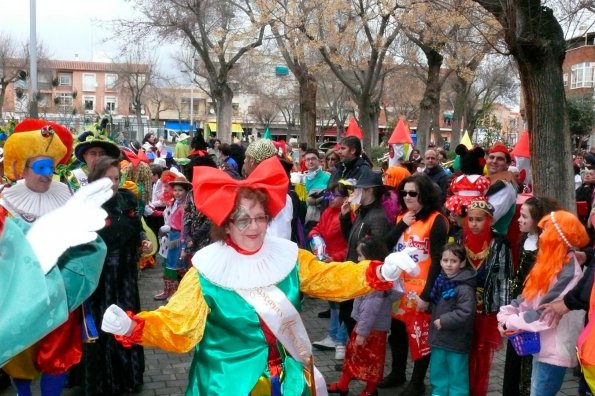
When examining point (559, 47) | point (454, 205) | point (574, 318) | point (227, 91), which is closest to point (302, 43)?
point (227, 91)

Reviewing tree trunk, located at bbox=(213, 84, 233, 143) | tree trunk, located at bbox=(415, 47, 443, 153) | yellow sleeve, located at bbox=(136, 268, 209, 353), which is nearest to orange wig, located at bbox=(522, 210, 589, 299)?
yellow sleeve, located at bbox=(136, 268, 209, 353)

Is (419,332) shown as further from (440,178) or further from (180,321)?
(440,178)

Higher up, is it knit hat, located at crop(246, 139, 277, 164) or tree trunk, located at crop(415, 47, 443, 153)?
tree trunk, located at crop(415, 47, 443, 153)

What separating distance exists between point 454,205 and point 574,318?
4.64 ft

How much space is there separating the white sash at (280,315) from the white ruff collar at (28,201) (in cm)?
179

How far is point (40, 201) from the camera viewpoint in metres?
4.08

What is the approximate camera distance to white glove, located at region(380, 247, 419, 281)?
9.52 feet

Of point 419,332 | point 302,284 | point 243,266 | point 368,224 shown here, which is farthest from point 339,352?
point 243,266

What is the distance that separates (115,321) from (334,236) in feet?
13.0

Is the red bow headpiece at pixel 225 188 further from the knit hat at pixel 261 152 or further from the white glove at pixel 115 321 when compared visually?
the knit hat at pixel 261 152

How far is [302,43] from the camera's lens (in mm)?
17703

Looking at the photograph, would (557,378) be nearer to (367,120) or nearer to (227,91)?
(367,120)

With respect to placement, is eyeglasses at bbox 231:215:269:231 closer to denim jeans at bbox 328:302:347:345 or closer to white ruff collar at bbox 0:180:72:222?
white ruff collar at bbox 0:180:72:222

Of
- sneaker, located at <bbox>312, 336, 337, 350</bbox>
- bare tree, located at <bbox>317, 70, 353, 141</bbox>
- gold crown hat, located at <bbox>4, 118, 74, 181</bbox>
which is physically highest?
bare tree, located at <bbox>317, 70, 353, 141</bbox>
